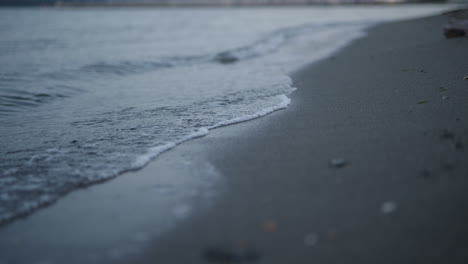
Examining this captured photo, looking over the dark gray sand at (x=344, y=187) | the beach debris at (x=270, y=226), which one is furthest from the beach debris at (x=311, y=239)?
the beach debris at (x=270, y=226)

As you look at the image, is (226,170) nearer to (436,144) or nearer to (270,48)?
(436,144)

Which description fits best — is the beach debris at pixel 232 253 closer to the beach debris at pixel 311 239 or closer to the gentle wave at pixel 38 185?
the beach debris at pixel 311 239

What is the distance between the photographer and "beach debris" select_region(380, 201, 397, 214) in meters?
2.44

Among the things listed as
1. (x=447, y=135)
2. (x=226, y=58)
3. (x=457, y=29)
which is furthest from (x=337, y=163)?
(x=226, y=58)

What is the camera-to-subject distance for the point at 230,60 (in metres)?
10.8

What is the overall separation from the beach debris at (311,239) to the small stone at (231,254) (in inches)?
12.2

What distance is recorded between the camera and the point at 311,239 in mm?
2266

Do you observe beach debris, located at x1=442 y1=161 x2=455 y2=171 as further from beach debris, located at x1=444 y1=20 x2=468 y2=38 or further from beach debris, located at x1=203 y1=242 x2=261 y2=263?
beach debris, located at x1=444 y1=20 x2=468 y2=38

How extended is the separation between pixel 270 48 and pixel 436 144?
10.1 metres

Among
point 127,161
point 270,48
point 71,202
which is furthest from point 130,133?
point 270,48

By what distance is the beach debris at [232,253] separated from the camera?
Answer: 2137 mm

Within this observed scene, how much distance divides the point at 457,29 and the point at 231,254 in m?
8.41

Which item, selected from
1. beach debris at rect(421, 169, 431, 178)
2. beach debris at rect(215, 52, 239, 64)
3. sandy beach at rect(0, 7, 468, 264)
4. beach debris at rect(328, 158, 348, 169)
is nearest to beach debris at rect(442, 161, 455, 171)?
sandy beach at rect(0, 7, 468, 264)

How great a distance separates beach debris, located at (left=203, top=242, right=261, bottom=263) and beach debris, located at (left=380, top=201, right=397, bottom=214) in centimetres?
90
